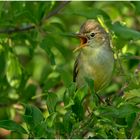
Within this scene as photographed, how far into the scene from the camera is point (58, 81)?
5.94m

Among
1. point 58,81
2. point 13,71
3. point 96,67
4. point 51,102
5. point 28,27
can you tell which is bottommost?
point 58,81

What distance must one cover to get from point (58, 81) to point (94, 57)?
574 mm

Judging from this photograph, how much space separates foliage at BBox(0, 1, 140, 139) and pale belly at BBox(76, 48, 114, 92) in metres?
0.10

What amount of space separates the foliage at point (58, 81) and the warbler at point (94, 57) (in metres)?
0.10

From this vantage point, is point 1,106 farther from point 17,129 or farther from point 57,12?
point 17,129

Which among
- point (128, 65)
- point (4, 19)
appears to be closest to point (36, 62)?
point (128, 65)

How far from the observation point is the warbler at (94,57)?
17.5 ft

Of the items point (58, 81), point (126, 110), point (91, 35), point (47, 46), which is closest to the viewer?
point (126, 110)

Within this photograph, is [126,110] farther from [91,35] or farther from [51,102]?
[91,35]

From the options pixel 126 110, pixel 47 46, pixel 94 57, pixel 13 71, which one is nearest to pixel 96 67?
pixel 94 57

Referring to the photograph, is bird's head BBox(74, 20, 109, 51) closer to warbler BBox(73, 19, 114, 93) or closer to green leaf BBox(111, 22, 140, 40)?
warbler BBox(73, 19, 114, 93)

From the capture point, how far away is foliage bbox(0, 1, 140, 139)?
13.0 ft

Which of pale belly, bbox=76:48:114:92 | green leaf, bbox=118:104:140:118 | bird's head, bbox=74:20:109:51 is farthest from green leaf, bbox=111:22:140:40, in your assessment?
green leaf, bbox=118:104:140:118

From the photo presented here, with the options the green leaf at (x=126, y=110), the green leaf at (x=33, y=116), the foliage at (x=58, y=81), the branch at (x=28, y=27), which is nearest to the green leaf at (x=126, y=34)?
the foliage at (x=58, y=81)
